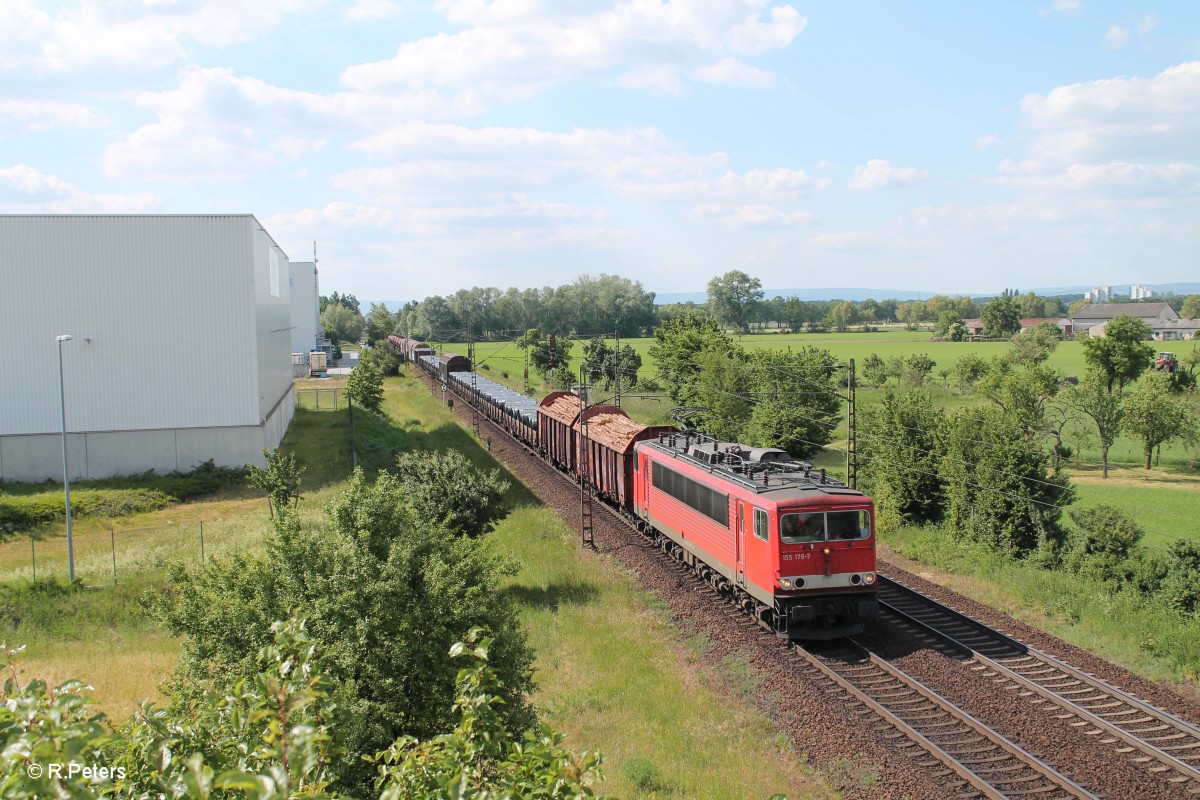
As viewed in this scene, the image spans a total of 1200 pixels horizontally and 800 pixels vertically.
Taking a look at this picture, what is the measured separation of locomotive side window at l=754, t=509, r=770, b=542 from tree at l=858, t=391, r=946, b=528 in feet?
42.8

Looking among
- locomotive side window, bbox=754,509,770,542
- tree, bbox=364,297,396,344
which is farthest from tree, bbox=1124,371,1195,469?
tree, bbox=364,297,396,344

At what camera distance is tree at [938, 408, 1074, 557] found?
26406 millimetres

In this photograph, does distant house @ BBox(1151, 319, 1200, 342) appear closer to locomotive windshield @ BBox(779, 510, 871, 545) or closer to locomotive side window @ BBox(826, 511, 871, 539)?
locomotive side window @ BBox(826, 511, 871, 539)

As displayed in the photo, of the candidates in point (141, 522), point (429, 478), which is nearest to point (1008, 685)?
point (429, 478)

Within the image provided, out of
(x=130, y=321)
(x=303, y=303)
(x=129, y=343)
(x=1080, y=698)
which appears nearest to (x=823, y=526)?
(x=1080, y=698)

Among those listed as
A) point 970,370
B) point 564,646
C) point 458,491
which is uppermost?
point 970,370

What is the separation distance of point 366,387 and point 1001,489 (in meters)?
44.7

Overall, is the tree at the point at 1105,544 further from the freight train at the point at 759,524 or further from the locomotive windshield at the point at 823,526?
the locomotive windshield at the point at 823,526

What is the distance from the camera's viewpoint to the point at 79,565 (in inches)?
1090

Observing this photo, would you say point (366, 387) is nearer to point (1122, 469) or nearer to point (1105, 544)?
point (1122, 469)

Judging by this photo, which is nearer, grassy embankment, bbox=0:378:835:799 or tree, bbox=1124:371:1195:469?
grassy embankment, bbox=0:378:835:799

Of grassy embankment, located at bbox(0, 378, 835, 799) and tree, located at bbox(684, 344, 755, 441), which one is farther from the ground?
tree, located at bbox(684, 344, 755, 441)

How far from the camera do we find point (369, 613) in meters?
11.4

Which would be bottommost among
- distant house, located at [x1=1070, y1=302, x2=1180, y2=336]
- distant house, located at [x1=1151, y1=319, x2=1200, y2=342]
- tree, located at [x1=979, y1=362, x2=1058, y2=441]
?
tree, located at [x1=979, y1=362, x2=1058, y2=441]
